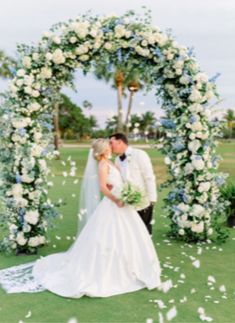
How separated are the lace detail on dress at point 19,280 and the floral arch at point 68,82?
833 mm

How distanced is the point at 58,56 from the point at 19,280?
3.59 m

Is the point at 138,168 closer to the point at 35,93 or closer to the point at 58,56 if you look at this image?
the point at 35,93

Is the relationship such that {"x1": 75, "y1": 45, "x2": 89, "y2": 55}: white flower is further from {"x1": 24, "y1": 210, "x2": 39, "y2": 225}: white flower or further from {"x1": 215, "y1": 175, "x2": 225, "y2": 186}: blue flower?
{"x1": 215, "y1": 175, "x2": 225, "y2": 186}: blue flower

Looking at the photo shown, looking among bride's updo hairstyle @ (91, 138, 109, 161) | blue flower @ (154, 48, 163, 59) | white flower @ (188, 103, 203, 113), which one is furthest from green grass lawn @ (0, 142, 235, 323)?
blue flower @ (154, 48, 163, 59)

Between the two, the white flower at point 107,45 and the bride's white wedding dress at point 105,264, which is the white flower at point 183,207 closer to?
the bride's white wedding dress at point 105,264

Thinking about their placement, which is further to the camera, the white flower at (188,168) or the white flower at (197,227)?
the white flower at (197,227)

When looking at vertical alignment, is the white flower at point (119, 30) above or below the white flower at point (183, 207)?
above

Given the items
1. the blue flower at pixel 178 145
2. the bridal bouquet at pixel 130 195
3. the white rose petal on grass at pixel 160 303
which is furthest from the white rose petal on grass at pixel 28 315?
the blue flower at pixel 178 145

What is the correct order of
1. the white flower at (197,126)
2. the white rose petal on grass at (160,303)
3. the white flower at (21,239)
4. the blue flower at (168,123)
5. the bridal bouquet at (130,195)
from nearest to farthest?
the white rose petal on grass at (160,303)
the bridal bouquet at (130,195)
the white flower at (21,239)
the white flower at (197,126)
the blue flower at (168,123)

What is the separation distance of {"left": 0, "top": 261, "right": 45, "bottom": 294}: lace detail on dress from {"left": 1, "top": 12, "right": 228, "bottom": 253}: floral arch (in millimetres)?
833

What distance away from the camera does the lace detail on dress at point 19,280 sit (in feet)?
21.0

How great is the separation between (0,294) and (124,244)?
1739 mm

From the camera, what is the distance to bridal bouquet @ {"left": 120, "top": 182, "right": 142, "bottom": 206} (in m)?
6.56

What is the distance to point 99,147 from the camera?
682cm
